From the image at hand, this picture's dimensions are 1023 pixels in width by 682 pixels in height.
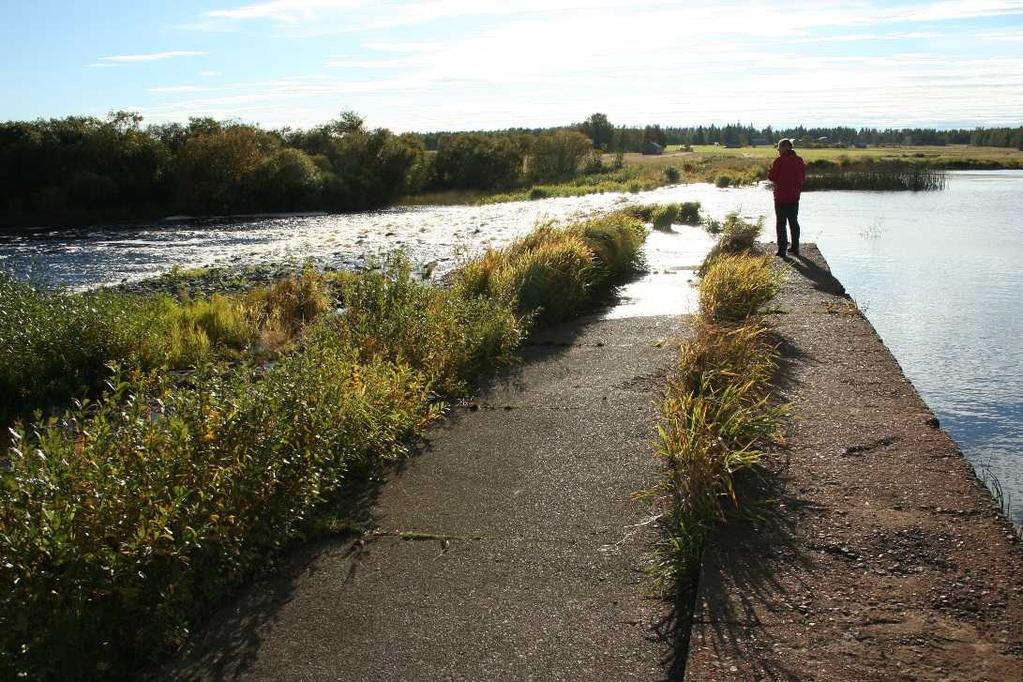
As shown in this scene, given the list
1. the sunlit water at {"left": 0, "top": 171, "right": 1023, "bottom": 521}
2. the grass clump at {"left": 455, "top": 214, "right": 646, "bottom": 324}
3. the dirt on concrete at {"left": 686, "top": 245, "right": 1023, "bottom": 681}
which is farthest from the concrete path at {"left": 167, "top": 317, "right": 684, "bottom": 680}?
the grass clump at {"left": 455, "top": 214, "right": 646, "bottom": 324}

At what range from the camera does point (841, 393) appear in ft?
20.4

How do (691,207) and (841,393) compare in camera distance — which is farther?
(691,207)

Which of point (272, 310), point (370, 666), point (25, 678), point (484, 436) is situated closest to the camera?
point (25, 678)

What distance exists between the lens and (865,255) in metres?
18.9

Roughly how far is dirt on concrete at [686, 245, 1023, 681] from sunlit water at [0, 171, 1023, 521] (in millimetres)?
2098

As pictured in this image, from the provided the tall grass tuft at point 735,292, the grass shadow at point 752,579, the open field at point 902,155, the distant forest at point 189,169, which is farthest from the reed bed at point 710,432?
the open field at point 902,155

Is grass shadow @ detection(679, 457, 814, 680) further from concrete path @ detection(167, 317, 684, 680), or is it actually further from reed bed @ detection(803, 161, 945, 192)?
reed bed @ detection(803, 161, 945, 192)

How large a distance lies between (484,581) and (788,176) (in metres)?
11.5

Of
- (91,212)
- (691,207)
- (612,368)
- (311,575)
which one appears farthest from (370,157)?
(311,575)

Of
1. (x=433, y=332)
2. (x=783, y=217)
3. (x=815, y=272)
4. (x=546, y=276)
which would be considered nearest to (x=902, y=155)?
(x=783, y=217)

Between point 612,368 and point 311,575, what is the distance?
4121 mm

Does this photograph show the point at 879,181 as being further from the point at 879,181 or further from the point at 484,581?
the point at 484,581

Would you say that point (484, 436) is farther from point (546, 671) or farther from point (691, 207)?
point (691, 207)

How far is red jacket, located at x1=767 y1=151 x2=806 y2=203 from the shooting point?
1368 cm
